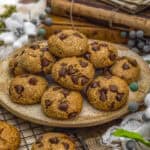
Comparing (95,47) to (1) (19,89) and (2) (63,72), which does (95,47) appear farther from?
(1) (19,89)

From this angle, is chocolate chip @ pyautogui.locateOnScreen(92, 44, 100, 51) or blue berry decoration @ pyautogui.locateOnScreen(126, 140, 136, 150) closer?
blue berry decoration @ pyautogui.locateOnScreen(126, 140, 136, 150)

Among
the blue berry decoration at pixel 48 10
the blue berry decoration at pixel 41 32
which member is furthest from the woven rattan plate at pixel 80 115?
the blue berry decoration at pixel 48 10

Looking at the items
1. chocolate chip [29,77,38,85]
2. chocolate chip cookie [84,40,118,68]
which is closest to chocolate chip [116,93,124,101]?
chocolate chip cookie [84,40,118,68]

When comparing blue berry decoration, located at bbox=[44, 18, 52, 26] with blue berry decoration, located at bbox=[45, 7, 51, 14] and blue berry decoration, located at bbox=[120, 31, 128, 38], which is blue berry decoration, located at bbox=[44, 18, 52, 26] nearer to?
blue berry decoration, located at bbox=[45, 7, 51, 14]

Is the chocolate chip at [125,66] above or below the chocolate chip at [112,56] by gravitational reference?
below

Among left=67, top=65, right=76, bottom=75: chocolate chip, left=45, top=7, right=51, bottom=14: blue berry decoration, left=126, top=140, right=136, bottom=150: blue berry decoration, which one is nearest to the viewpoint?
left=126, top=140, right=136, bottom=150: blue berry decoration

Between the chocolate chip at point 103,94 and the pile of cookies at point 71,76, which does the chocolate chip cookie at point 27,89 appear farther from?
the chocolate chip at point 103,94
